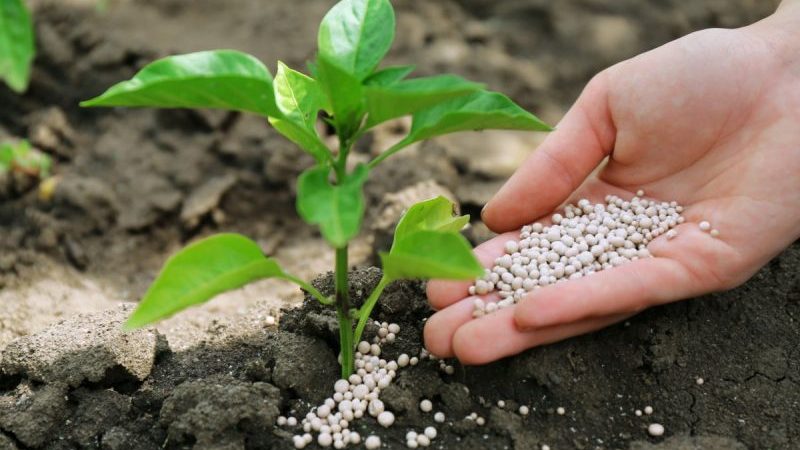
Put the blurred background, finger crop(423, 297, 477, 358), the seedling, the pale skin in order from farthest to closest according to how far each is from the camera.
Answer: the seedling < the blurred background < the pale skin < finger crop(423, 297, 477, 358)

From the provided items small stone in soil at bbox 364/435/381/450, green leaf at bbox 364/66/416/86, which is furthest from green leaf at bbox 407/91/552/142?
small stone in soil at bbox 364/435/381/450

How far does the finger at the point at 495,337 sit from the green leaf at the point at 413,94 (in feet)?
1.63

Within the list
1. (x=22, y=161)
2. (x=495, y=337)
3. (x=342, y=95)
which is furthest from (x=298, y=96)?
(x=22, y=161)

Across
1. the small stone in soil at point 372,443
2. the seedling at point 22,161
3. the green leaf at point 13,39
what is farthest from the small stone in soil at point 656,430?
the seedling at point 22,161

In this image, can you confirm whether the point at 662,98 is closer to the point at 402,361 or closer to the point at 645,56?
the point at 645,56

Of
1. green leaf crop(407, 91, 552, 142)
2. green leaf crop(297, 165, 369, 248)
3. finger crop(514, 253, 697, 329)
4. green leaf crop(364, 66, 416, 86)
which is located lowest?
finger crop(514, 253, 697, 329)

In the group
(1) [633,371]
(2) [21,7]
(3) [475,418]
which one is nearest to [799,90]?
(1) [633,371]

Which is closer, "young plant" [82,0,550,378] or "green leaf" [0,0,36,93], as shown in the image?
"young plant" [82,0,550,378]

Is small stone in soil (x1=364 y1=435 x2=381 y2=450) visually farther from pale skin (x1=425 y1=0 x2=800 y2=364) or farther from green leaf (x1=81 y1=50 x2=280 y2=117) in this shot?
green leaf (x1=81 y1=50 x2=280 y2=117)

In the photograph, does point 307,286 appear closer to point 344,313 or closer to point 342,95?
point 344,313

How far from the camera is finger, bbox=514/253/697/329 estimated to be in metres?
1.66

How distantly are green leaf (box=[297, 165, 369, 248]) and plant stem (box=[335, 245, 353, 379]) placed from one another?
0.71ft

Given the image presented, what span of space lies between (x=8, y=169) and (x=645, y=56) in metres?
2.26

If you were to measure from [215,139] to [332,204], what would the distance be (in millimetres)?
1968
